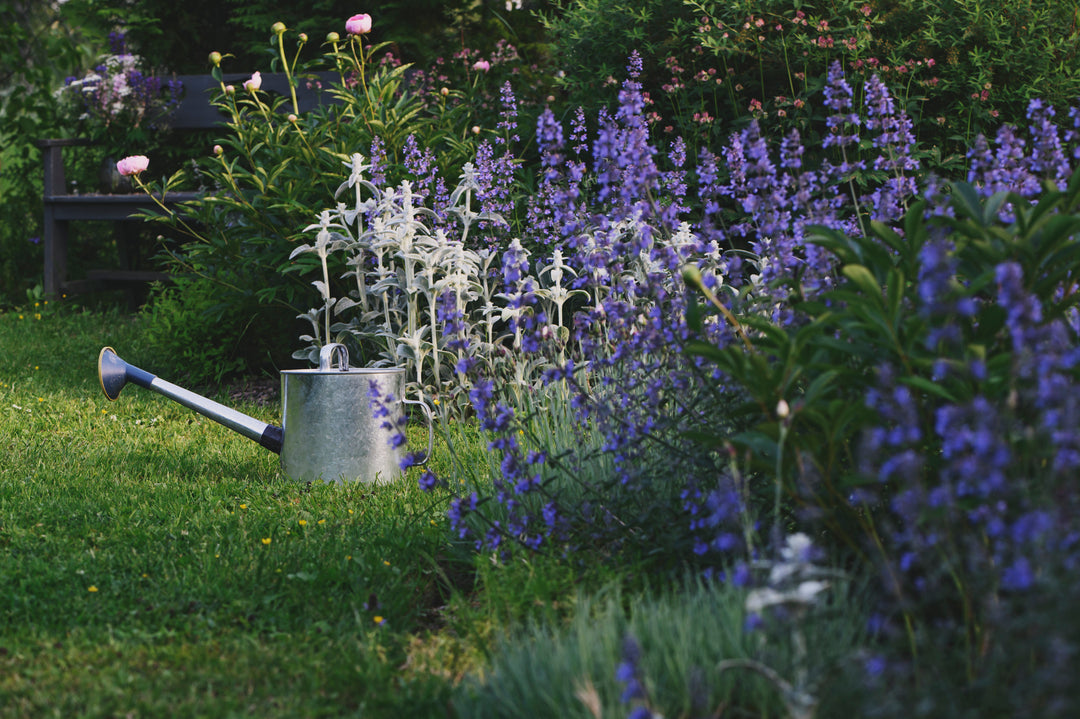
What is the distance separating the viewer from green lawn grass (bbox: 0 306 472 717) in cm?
188

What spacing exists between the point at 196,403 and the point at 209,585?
1128mm

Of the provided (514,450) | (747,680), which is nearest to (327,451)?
(514,450)

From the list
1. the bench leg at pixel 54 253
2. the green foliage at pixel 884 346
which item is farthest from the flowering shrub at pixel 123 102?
the green foliage at pixel 884 346

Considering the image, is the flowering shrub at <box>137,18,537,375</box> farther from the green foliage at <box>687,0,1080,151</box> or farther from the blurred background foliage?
the green foliage at <box>687,0,1080,151</box>

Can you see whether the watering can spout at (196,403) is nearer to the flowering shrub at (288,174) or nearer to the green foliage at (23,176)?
the flowering shrub at (288,174)

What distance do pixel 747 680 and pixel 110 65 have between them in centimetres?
776

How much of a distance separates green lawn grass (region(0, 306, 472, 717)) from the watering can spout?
0.53 ft

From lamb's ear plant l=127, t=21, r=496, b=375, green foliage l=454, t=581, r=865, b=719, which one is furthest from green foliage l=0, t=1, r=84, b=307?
green foliage l=454, t=581, r=865, b=719

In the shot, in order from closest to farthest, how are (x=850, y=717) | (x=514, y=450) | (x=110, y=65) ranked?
1. (x=850, y=717)
2. (x=514, y=450)
3. (x=110, y=65)

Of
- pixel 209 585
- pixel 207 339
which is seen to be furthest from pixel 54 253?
pixel 209 585

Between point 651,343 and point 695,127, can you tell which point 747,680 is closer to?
point 651,343

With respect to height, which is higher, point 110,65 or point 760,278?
point 110,65

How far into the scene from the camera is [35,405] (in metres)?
4.56

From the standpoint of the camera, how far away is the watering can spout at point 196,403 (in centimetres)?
333
